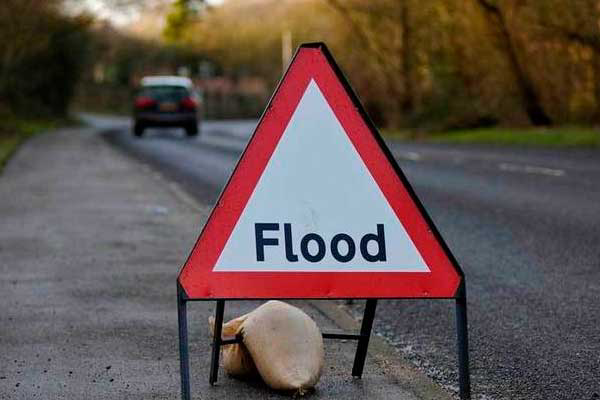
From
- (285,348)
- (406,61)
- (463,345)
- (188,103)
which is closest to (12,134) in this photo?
(188,103)

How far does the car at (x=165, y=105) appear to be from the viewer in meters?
39.8

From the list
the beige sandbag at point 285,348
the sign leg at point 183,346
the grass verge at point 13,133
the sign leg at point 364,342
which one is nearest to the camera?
the sign leg at point 183,346

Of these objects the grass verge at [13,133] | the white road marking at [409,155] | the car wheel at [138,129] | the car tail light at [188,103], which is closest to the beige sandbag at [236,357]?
the grass verge at [13,133]

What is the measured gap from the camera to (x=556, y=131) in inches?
1129

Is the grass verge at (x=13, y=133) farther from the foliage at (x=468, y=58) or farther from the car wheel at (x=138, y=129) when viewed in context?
the foliage at (x=468, y=58)

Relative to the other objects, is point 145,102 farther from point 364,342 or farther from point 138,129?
point 364,342

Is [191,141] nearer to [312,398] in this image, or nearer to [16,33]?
[16,33]

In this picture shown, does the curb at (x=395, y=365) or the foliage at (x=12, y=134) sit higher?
the curb at (x=395, y=365)

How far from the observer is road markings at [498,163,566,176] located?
694 inches

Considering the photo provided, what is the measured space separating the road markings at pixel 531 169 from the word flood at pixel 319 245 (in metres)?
12.8

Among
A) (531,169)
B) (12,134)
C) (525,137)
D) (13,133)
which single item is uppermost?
(531,169)

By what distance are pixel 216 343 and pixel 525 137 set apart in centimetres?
2356

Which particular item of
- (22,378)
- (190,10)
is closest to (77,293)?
(22,378)

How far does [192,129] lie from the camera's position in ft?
Result: 133
